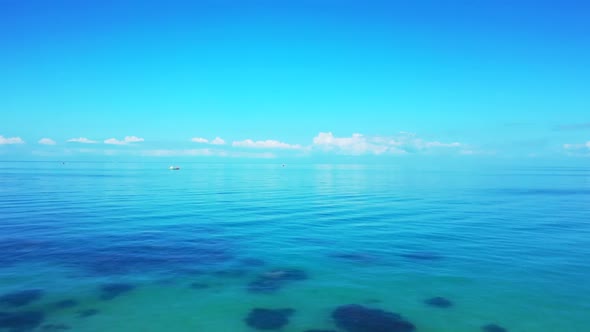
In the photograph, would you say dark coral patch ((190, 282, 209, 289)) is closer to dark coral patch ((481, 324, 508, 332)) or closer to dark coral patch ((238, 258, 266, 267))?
dark coral patch ((238, 258, 266, 267))

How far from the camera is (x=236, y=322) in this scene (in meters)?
Result: 14.1

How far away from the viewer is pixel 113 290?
16562 millimetres

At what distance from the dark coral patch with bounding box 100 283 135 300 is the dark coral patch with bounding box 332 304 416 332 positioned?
11118 mm

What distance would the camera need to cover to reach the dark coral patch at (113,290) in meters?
15.9

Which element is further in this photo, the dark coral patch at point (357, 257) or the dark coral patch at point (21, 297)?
the dark coral patch at point (357, 257)

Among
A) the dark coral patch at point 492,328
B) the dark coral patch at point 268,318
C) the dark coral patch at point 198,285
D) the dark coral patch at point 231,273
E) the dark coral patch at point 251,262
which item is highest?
the dark coral patch at point 251,262

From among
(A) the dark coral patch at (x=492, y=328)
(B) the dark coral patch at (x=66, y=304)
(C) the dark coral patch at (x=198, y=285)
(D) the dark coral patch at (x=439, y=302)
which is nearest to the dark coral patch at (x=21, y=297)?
(B) the dark coral patch at (x=66, y=304)

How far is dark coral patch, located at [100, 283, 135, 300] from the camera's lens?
52.2ft

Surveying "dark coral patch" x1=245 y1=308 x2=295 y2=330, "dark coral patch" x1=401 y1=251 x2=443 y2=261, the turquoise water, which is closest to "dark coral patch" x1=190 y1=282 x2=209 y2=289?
the turquoise water

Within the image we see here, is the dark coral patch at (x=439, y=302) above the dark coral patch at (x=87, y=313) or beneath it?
above

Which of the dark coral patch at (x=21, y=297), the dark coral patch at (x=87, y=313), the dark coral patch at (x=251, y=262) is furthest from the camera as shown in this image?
the dark coral patch at (x=251, y=262)

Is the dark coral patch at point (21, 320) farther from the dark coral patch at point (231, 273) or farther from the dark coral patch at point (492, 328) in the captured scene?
the dark coral patch at point (492, 328)

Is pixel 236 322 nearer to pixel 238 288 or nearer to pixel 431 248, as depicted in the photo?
pixel 238 288

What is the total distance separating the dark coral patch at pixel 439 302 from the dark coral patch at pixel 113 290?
1571cm
